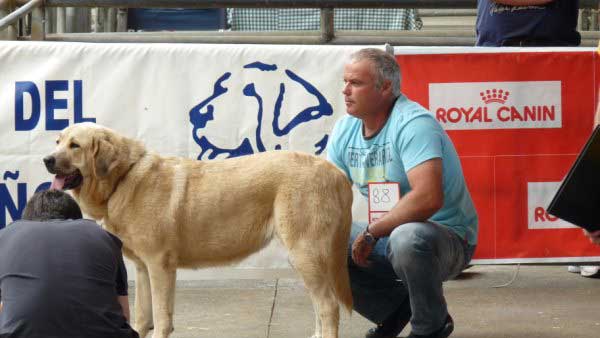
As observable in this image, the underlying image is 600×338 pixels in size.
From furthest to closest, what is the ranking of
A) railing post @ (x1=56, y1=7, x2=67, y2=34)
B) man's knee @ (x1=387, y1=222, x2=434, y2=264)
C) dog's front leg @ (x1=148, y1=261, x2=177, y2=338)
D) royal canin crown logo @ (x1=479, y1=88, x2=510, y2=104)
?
railing post @ (x1=56, y1=7, x2=67, y2=34) → royal canin crown logo @ (x1=479, y1=88, x2=510, y2=104) → dog's front leg @ (x1=148, y1=261, x2=177, y2=338) → man's knee @ (x1=387, y1=222, x2=434, y2=264)

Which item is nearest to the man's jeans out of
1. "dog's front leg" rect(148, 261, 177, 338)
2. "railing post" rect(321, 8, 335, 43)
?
"dog's front leg" rect(148, 261, 177, 338)

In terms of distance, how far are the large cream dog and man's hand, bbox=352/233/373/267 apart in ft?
0.21

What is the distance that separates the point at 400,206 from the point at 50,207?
177cm

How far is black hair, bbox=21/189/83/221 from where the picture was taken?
421 cm

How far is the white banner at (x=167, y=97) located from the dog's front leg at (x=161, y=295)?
4.98 ft

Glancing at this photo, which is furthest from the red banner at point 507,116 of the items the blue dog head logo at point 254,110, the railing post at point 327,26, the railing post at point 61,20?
the railing post at point 61,20

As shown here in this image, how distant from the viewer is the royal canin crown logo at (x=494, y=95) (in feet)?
21.6

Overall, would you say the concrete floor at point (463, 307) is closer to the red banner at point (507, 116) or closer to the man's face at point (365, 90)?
the red banner at point (507, 116)

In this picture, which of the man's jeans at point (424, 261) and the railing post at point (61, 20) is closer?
the man's jeans at point (424, 261)

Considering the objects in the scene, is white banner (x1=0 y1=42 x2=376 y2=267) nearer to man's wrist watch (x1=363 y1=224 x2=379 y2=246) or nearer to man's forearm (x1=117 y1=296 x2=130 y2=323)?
man's wrist watch (x1=363 y1=224 x2=379 y2=246)

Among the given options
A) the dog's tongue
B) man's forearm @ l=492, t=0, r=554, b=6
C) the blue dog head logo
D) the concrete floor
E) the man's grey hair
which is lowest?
the concrete floor

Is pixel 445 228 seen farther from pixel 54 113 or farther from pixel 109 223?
pixel 54 113

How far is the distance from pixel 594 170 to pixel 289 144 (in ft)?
9.49

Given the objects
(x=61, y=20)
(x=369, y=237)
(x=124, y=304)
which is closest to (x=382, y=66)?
(x=369, y=237)
